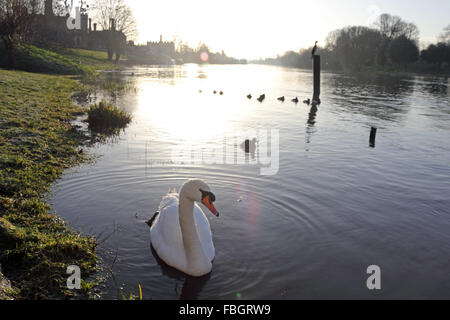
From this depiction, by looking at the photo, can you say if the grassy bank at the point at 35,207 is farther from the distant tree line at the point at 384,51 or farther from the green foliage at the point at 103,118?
the distant tree line at the point at 384,51

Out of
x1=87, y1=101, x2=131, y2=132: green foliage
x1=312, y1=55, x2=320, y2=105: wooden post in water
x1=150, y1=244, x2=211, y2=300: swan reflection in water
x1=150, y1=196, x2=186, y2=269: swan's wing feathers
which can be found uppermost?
x1=312, y1=55, x2=320, y2=105: wooden post in water

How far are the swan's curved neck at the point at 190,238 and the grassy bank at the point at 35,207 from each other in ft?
4.97

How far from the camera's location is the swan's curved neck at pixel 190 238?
5.82m

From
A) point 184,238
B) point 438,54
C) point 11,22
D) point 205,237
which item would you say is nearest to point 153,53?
point 438,54

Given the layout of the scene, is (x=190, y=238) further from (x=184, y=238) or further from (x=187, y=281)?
(x=187, y=281)

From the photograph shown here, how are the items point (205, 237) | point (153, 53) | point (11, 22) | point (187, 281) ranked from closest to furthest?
1. point (187, 281)
2. point (205, 237)
3. point (11, 22)
4. point (153, 53)

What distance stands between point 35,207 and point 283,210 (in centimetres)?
520

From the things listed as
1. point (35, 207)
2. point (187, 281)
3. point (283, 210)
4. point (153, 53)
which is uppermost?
point (153, 53)

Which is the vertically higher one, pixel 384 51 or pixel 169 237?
pixel 384 51

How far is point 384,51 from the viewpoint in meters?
100

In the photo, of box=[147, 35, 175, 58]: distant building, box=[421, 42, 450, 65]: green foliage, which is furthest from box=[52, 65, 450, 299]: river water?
box=[147, 35, 175, 58]: distant building

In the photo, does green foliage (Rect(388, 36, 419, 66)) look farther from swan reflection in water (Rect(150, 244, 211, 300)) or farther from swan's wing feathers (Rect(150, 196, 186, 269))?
swan reflection in water (Rect(150, 244, 211, 300))

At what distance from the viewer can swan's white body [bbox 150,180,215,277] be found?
5852mm
